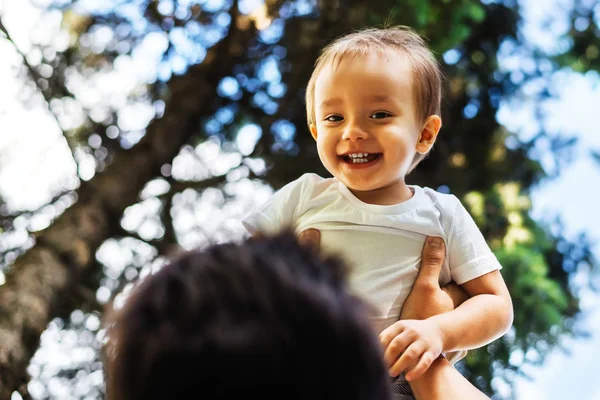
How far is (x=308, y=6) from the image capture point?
10.9 ft

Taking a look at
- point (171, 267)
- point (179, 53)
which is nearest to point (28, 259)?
point (179, 53)

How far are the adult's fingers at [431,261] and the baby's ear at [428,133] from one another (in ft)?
0.56

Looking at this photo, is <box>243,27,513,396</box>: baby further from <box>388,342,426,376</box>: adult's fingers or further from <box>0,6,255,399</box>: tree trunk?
<box>0,6,255,399</box>: tree trunk

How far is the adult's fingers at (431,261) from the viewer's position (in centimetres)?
120

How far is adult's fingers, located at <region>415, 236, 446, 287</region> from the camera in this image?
120 centimetres

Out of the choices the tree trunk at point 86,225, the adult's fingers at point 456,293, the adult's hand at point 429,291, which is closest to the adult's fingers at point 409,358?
the adult's hand at point 429,291

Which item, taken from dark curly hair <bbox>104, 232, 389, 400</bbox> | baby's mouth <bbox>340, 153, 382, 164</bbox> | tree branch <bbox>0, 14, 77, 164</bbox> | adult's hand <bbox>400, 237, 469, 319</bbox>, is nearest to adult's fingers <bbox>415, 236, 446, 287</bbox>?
adult's hand <bbox>400, 237, 469, 319</bbox>

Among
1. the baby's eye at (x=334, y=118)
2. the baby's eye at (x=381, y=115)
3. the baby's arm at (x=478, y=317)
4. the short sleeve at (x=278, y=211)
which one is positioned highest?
the baby's eye at (x=381, y=115)

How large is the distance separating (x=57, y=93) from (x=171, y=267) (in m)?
3.06

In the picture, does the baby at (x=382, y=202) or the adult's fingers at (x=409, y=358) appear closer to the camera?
the adult's fingers at (x=409, y=358)

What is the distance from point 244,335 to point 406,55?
0.87 meters

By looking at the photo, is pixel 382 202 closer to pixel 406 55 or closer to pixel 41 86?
pixel 406 55

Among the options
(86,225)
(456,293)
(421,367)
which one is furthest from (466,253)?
(86,225)

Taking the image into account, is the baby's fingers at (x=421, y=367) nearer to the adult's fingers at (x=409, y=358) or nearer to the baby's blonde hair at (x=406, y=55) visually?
the adult's fingers at (x=409, y=358)
